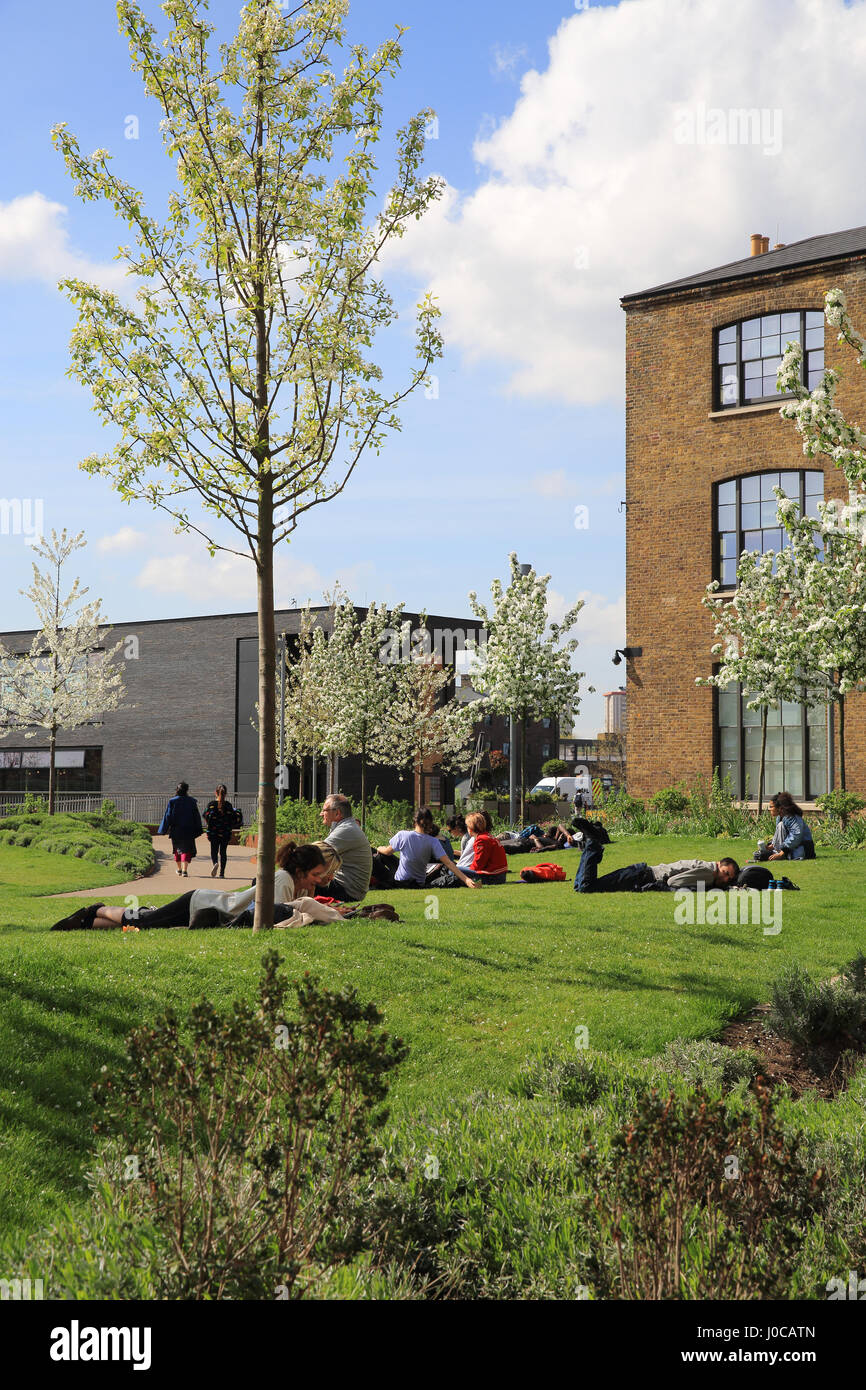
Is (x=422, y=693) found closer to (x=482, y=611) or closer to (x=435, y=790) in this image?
(x=482, y=611)

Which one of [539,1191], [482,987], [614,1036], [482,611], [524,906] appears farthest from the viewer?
[482,611]

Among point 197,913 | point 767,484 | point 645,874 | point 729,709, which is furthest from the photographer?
point 729,709

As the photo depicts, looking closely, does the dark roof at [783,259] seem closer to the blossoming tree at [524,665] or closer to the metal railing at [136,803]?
the blossoming tree at [524,665]

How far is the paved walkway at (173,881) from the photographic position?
1786 cm

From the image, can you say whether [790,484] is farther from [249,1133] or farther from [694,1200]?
[249,1133]

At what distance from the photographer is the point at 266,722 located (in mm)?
9438

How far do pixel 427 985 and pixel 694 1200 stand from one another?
4.41 meters

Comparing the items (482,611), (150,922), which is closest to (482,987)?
(150,922)

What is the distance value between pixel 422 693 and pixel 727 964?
1256 inches

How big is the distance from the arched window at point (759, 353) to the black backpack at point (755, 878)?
16197mm

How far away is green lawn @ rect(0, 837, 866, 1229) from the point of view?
17.4ft

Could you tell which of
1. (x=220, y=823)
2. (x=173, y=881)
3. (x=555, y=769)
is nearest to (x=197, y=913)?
(x=173, y=881)

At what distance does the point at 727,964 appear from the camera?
30.8ft

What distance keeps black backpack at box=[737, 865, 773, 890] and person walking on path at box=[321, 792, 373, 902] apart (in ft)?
17.0
